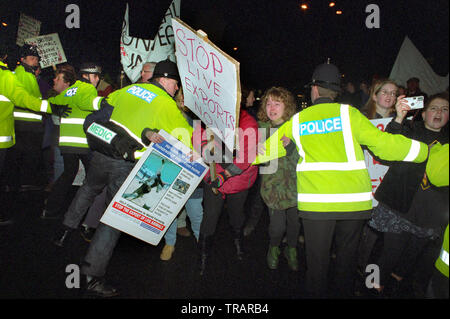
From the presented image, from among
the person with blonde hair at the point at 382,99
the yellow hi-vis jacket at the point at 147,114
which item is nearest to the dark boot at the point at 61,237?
the yellow hi-vis jacket at the point at 147,114

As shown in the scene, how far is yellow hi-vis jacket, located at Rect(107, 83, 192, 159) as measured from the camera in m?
2.56

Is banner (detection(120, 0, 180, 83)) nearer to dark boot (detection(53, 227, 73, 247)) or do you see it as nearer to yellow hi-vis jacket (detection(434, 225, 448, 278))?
dark boot (detection(53, 227, 73, 247))

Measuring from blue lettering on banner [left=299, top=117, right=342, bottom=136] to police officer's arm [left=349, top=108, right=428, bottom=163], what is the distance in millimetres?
88

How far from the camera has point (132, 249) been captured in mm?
3756

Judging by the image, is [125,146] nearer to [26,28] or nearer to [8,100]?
[8,100]

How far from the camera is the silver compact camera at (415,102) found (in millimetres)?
1860

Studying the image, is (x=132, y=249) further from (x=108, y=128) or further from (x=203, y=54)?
(x=203, y=54)

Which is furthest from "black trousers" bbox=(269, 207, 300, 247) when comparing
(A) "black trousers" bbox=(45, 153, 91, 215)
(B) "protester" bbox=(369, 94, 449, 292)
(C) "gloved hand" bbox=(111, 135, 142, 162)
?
(A) "black trousers" bbox=(45, 153, 91, 215)

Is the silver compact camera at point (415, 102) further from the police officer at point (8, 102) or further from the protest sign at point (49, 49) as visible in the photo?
the protest sign at point (49, 49)

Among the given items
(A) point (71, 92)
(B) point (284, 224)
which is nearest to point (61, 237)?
(A) point (71, 92)

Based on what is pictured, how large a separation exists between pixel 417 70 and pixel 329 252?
1.25m

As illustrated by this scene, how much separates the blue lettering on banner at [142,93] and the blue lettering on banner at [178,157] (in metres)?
0.37

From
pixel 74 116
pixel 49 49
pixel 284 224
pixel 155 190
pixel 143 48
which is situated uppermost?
pixel 49 49

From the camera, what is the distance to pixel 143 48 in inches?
198
